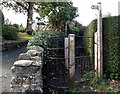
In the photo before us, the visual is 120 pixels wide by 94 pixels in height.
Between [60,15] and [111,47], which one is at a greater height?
[60,15]

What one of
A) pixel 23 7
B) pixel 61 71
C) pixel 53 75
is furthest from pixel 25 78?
pixel 23 7

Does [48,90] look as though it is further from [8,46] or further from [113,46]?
[8,46]

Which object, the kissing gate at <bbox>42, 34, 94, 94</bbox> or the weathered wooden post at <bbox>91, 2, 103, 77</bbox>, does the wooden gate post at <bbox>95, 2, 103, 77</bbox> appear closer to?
the weathered wooden post at <bbox>91, 2, 103, 77</bbox>

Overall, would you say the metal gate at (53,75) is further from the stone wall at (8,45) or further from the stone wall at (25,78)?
the stone wall at (8,45)

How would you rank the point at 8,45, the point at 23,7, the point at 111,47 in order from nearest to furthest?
the point at 111,47, the point at 8,45, the point at 23,7

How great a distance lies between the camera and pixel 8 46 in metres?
10.7

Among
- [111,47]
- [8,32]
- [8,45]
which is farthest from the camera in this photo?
[8,32]

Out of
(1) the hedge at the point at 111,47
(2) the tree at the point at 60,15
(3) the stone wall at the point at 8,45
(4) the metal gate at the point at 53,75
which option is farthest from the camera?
(3) the stone wall at the point at 8,45

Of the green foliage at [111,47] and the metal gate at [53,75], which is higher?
the green foliage at [111,47]

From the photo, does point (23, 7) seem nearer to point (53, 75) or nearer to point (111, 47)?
point (53, 75)

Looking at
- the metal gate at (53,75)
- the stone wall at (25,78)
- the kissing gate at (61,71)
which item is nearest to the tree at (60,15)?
the metal gate at (53,75)

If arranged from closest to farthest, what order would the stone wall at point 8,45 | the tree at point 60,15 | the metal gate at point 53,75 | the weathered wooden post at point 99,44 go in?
the metal gate at point 53,75 → the weathered wooden post at point 99,44 → the tree at point 60,15 → the stone wall at point 8,45

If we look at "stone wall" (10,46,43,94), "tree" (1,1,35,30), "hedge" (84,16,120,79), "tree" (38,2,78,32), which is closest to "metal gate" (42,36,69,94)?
"stone wall" (10,46,43,94)

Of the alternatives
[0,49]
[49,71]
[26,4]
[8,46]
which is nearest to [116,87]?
[49,71]
